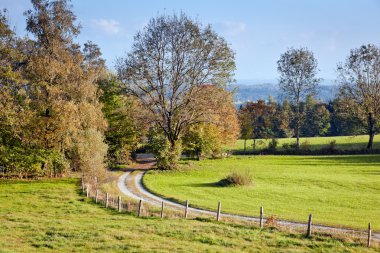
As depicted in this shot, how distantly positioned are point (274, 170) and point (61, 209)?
28.8m

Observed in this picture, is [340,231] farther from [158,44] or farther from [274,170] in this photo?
[158,44]

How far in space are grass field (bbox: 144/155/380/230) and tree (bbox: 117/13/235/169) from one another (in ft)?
26.4

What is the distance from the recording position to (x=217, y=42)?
50.9 meters

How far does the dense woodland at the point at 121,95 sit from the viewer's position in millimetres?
40906

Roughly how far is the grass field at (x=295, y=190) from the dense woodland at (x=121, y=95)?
7.57 metres

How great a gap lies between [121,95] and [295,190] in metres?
29.6

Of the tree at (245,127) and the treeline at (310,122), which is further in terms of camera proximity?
the treeline at (310,122)

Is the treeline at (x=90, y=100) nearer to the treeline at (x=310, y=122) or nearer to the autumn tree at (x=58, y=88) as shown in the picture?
the autumn tree at (x=58, y=88)

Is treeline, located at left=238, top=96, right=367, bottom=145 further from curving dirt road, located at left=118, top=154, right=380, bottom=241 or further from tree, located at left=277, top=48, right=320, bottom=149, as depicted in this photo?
curving dirt road, located at left=118, top=154, right=380, bottom=241

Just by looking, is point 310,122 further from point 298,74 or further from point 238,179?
point 238,179

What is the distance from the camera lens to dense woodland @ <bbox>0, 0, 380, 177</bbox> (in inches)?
1610

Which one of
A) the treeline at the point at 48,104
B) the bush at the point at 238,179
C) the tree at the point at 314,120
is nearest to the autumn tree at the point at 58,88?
the treeline at the point at 48,104

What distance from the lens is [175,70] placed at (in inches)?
2055

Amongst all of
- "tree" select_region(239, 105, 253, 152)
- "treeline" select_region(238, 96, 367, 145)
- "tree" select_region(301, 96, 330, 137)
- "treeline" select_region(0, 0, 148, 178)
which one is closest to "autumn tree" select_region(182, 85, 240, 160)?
"tree" select_region(239, 105, 253, 152)
